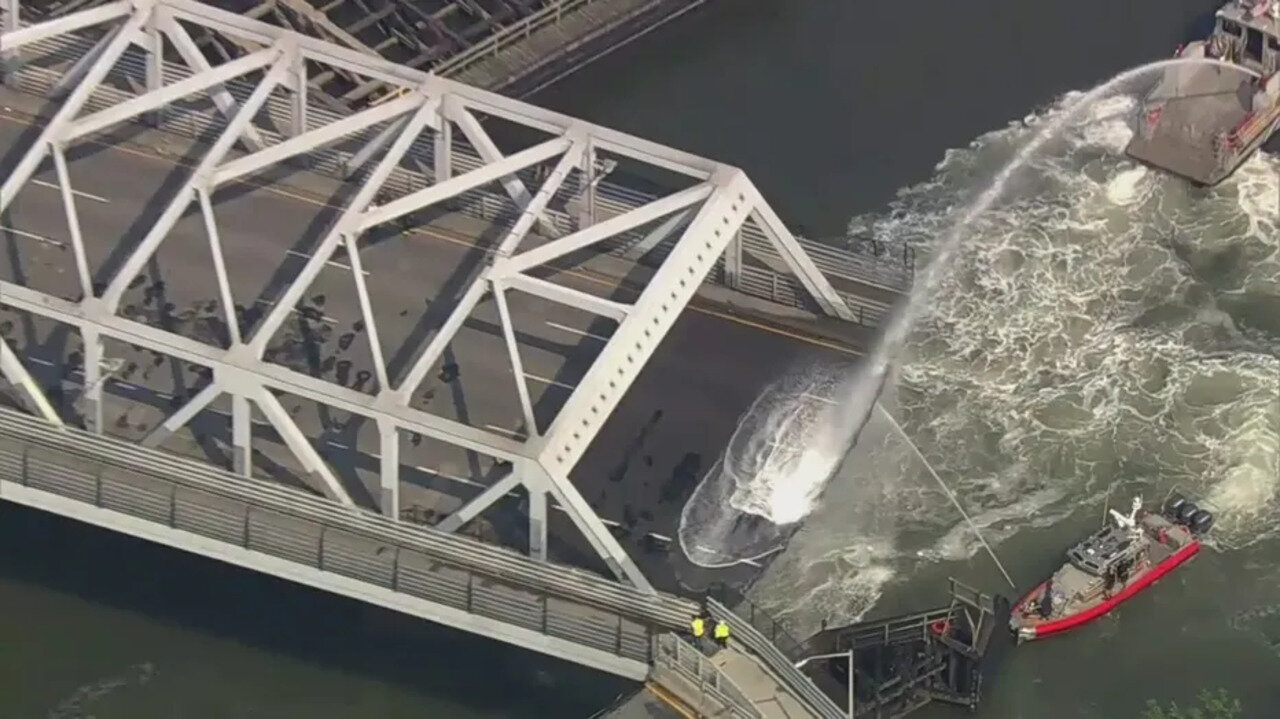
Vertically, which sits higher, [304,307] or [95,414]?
[304,307]

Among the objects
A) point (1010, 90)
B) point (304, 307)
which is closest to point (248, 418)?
point (304, 307)

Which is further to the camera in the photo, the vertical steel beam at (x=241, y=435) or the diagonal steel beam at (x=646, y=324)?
the vertical steel beam at (x=241, y=435)

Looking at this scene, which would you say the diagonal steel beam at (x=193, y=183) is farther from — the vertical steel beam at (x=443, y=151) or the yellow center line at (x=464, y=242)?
the vertical steel beam at (x=443, y=151)

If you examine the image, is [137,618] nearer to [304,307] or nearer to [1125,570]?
[304,307]

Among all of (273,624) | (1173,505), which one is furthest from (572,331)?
(1173,505)

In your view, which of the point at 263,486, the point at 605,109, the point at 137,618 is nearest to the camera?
the point at 263,486

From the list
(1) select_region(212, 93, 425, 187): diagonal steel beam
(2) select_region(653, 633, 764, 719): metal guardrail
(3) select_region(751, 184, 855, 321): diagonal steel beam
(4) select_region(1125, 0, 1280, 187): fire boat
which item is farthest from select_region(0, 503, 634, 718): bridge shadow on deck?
(4) select_region(1125, 0, 1280, 187): fire boat

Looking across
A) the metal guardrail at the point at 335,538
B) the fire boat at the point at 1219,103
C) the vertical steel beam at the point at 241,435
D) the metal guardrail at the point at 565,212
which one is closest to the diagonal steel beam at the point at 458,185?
the metal guardrail at the point at 565,212
